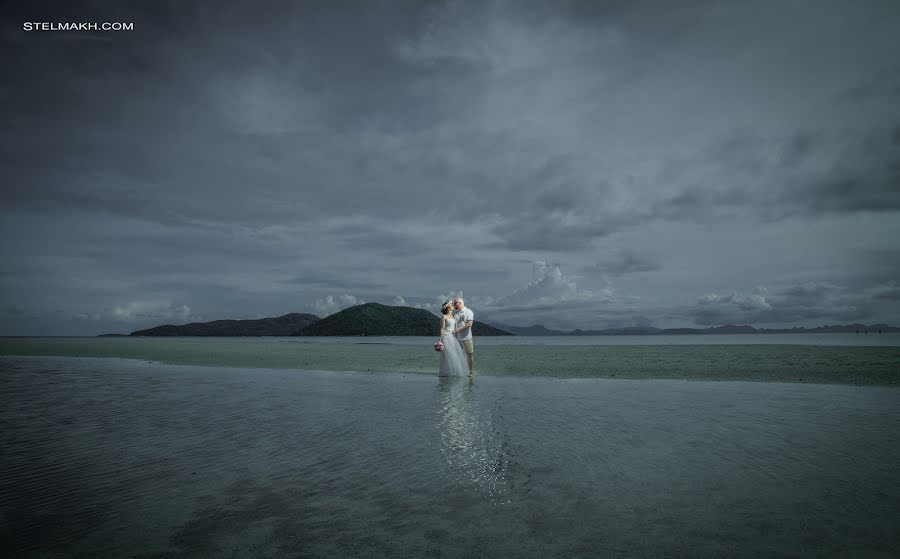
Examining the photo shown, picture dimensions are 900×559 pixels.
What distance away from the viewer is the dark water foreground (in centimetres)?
496

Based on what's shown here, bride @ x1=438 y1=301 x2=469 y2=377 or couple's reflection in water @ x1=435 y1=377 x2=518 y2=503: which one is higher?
bride @ x1=438 y1=301 x2=469 y2=377

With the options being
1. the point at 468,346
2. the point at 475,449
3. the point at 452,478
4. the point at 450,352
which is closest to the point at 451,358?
the point at 450,352

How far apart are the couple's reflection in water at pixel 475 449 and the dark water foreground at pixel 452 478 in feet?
0.17

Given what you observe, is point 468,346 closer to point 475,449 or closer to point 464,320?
point 464,320

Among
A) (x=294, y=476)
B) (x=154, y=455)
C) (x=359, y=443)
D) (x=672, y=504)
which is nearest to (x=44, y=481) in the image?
(x=154, y=455)

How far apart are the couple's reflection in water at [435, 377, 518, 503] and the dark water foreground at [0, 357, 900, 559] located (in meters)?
0.05

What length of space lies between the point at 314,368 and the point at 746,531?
24364 mm

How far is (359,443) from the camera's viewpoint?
9273 mm

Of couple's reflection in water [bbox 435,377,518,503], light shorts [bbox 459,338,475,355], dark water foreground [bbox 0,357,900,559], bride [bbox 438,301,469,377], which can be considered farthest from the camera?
light shorts [bbox 459,338,475,355]

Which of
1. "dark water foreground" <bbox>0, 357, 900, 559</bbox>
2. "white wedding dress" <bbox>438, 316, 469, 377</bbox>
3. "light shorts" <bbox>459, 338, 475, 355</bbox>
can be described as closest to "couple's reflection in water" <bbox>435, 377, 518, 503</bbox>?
"dark water foreground" <bbox>0, 357, 900, 559</bbox>

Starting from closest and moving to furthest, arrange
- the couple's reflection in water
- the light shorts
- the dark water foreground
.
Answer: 1. the dark water foreground
2. the couple's reflection in water
3. the light shorts

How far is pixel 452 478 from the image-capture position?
7.02m

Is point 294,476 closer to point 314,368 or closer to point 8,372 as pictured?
point 314,368

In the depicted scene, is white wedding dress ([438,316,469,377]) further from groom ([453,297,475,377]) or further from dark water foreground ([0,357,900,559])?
dark water foreground ([0,357,900,559])
